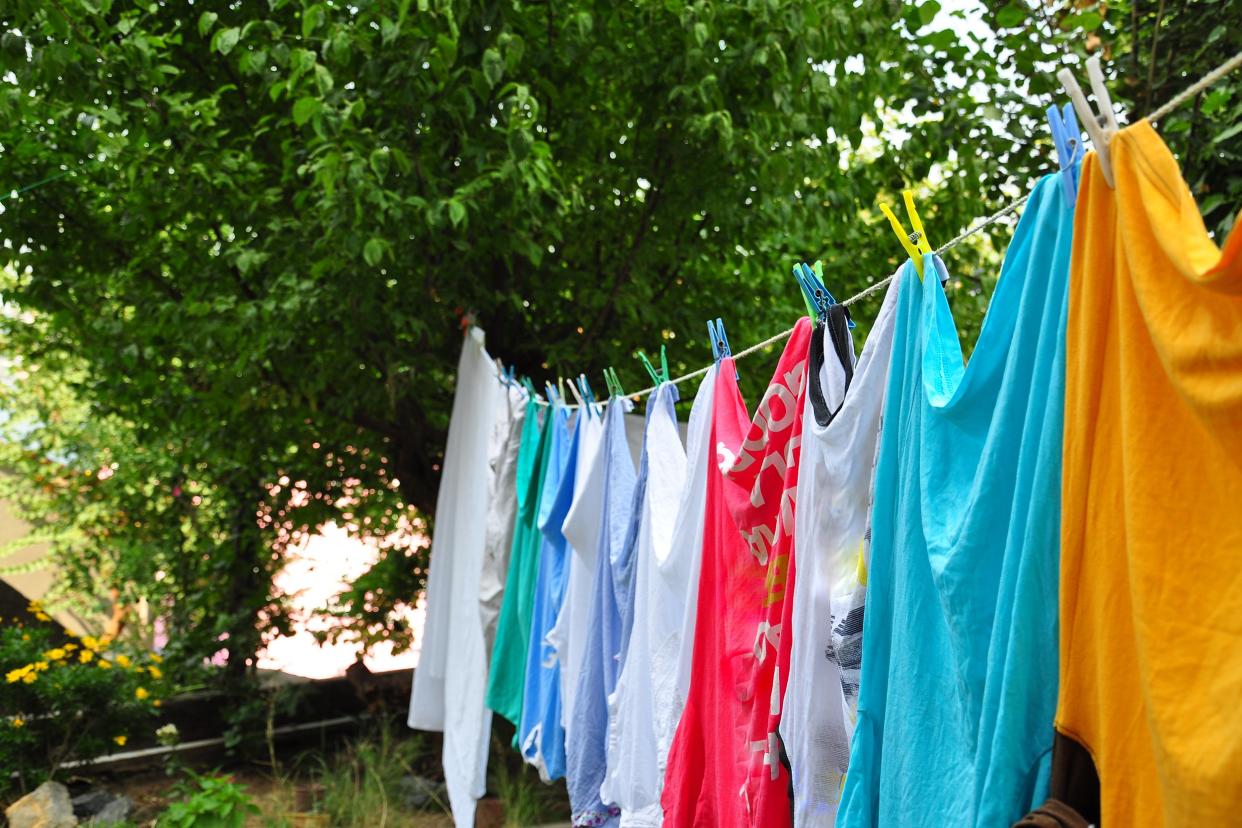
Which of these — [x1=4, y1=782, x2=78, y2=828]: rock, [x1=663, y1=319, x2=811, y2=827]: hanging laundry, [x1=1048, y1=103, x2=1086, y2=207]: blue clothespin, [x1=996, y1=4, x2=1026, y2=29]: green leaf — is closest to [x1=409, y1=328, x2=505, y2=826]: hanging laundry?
[x1=4, y1=782, x2=78, y2=828]: rock

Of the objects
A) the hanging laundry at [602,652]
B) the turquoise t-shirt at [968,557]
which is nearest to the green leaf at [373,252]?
the hanging laundry at [602,652]

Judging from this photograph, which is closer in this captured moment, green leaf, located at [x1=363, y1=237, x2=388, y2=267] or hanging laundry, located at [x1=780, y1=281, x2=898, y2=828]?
hanging laundry, located at [x1=780, y1=281, x2=898, y2=828]

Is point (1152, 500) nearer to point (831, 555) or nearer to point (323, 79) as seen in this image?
point (831, 555)

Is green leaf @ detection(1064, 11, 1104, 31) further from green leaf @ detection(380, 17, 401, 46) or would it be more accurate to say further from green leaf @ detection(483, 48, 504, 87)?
green leaf @ detection(380, 17, 401, 46)

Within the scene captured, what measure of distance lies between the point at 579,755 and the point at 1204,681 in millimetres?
1855

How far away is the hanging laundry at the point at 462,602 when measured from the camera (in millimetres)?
3592

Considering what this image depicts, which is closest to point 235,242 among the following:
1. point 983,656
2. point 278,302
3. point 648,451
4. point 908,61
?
point 278,302

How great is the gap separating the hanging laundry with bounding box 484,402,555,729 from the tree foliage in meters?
0.70

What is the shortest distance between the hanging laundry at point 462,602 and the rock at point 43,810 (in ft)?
4.21

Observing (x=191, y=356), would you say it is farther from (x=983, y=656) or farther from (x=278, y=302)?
(x=983, y=656)

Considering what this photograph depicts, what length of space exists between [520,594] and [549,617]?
256 millimetres

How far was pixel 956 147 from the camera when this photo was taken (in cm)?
367

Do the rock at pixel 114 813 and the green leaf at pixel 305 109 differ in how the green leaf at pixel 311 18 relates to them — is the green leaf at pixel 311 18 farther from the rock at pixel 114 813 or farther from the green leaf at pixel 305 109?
the rock at pixel 114 813

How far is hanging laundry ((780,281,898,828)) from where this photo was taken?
1.43m
